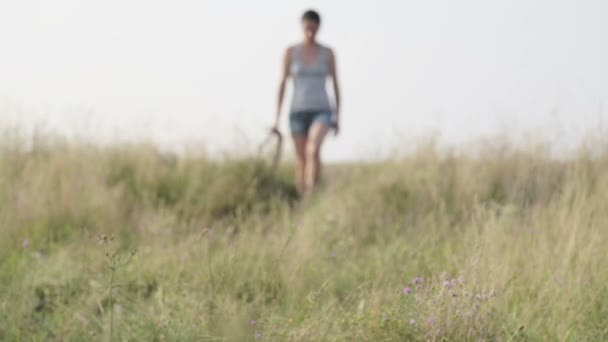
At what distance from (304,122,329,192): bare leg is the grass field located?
23 cm

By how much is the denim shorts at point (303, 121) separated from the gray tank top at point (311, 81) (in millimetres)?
82

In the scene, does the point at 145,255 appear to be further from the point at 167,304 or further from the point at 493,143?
the point at 493,143

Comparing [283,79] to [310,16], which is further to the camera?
[283,79]

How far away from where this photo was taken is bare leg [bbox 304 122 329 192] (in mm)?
6793

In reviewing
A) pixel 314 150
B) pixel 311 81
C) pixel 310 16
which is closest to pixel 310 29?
pixel 310 16

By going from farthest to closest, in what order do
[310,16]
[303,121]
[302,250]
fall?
[303,121], [310,16], [302,250]

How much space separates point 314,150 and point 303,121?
1.31ft

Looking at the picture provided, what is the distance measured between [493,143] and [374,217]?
7.60ft

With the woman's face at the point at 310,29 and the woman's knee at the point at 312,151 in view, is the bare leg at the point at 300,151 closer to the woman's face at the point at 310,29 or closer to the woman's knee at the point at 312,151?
the woman's knee at the point at 312,151

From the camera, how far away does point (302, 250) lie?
433 centimetres

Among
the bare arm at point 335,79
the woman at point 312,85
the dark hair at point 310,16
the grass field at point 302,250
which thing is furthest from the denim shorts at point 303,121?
the dark hair at point 310,16

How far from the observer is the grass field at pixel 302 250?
2.70 metres

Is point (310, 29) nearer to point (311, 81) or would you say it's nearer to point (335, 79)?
point (311, 81)

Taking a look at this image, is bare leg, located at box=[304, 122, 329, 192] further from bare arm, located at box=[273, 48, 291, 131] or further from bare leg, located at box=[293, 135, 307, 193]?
bare arm, located at box=[273, 48, 291, 131]
